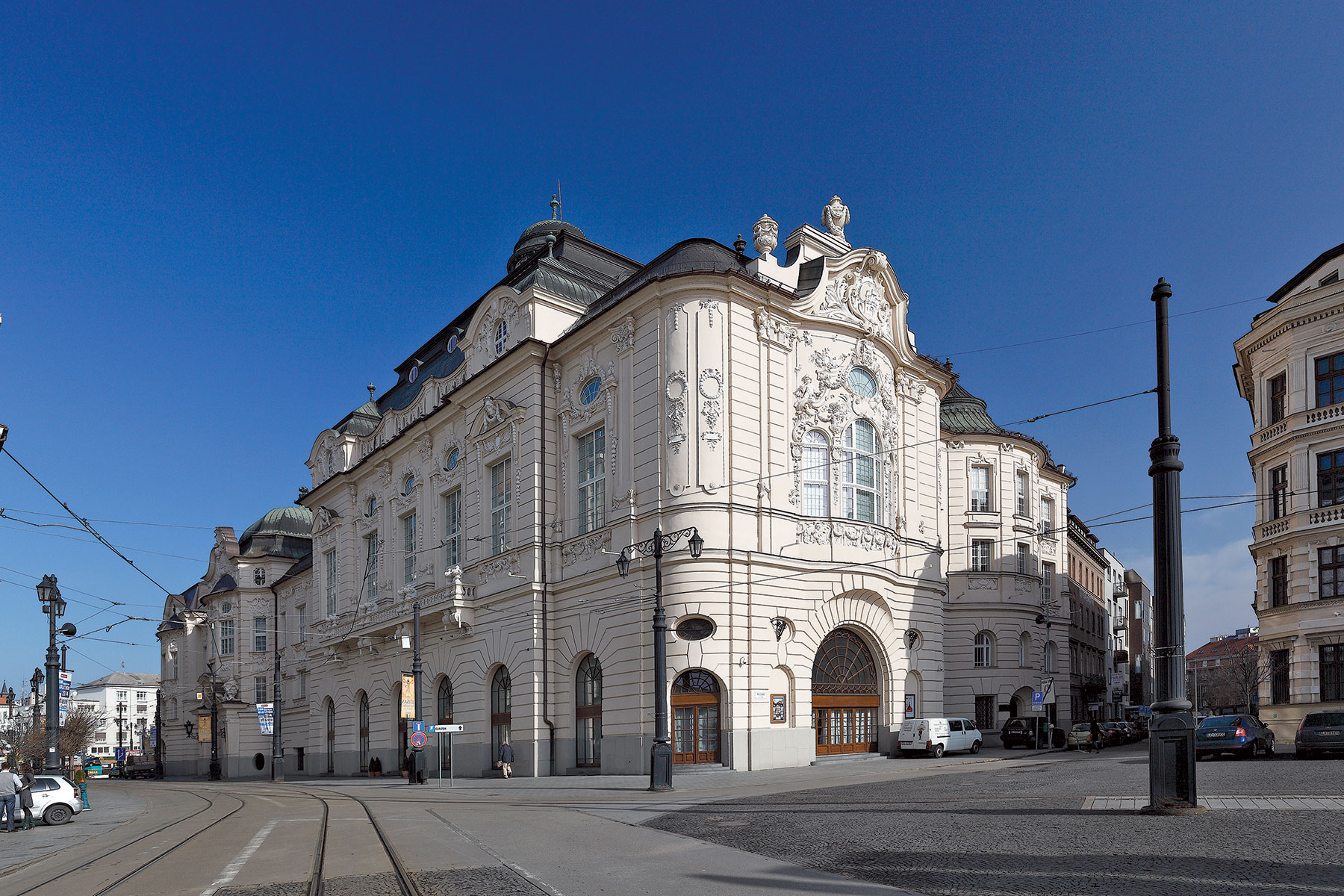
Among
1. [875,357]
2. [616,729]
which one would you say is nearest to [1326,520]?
[875,357]

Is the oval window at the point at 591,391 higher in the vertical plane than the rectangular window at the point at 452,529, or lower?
higher

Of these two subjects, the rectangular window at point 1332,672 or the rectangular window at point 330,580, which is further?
the rectangular window at point 330,580

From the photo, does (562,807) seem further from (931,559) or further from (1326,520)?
(1326,520)

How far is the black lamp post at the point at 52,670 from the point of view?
31.3m

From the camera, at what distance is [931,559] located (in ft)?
124

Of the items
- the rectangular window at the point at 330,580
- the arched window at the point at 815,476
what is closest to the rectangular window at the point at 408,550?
the rectangular window at the point at 330,580

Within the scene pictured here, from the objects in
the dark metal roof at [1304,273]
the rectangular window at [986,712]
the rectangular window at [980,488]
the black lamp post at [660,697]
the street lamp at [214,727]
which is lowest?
the street lamp at [214,727]

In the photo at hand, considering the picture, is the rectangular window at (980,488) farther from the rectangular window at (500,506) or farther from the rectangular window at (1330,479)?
the rectangular window at (500,506)

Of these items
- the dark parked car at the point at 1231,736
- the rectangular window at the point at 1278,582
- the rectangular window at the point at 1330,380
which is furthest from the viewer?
the rectangular window at the point at 1278,582

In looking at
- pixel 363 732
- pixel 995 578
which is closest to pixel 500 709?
pixel 363 732

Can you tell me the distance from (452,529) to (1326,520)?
3183 cm

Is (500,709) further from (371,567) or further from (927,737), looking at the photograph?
(371,567)

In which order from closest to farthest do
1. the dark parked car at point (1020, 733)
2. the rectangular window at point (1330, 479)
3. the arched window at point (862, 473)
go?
the arched window at point (862, 473)
the rectangular window at point (1330, 479)
the dark parked car at point (1020, 733)

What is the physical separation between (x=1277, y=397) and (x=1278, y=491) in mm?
3581
